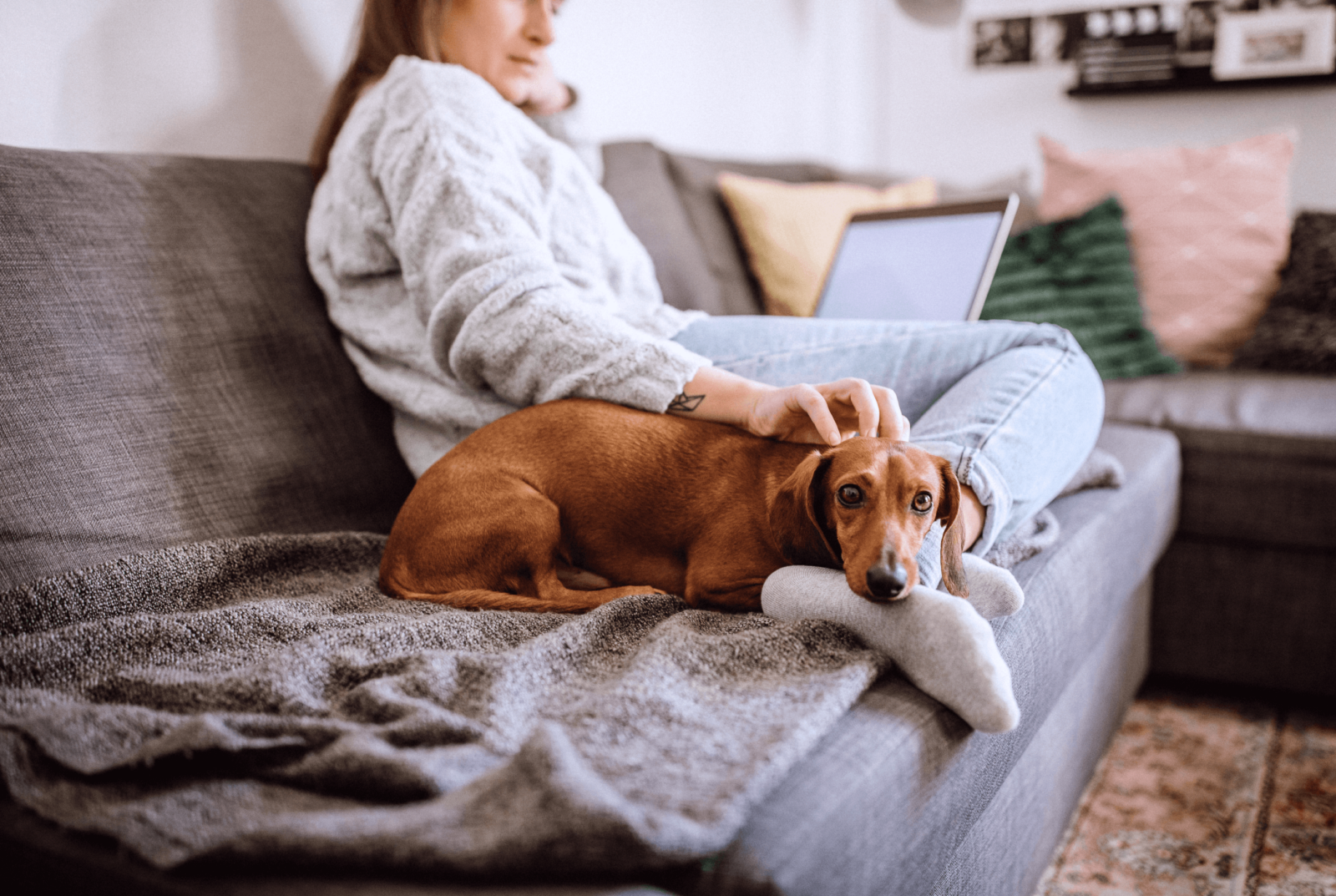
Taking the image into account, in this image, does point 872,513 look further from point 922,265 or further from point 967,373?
point 922,265

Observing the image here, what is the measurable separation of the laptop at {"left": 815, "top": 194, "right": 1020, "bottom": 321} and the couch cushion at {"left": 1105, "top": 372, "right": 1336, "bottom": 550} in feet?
1.59

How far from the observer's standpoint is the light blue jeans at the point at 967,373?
1203mm

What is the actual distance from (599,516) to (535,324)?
0.27 meters

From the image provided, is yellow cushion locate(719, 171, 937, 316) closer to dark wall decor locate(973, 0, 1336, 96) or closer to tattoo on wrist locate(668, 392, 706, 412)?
tattoo on wrist locate(668, 392, 706, 412)

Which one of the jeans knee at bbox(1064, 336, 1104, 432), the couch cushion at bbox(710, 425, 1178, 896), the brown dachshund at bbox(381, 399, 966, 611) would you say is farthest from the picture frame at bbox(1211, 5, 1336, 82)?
the brown dachshund at bbox(381, 399, 966, 611)

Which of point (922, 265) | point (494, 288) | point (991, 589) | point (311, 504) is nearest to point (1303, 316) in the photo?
point (922, 265)

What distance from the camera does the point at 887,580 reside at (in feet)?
2.81

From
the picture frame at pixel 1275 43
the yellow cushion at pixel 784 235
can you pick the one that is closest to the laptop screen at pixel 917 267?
the yellow cushion at pixel 784 235

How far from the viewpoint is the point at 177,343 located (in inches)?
49.7

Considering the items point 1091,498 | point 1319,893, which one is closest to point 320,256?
point 1091,498

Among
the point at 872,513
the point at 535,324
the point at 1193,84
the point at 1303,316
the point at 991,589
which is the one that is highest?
the point at 1193,84

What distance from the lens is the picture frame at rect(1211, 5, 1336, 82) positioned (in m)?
3.17

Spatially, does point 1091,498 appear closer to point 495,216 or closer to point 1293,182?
point 495,216

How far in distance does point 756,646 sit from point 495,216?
744 millimetres
